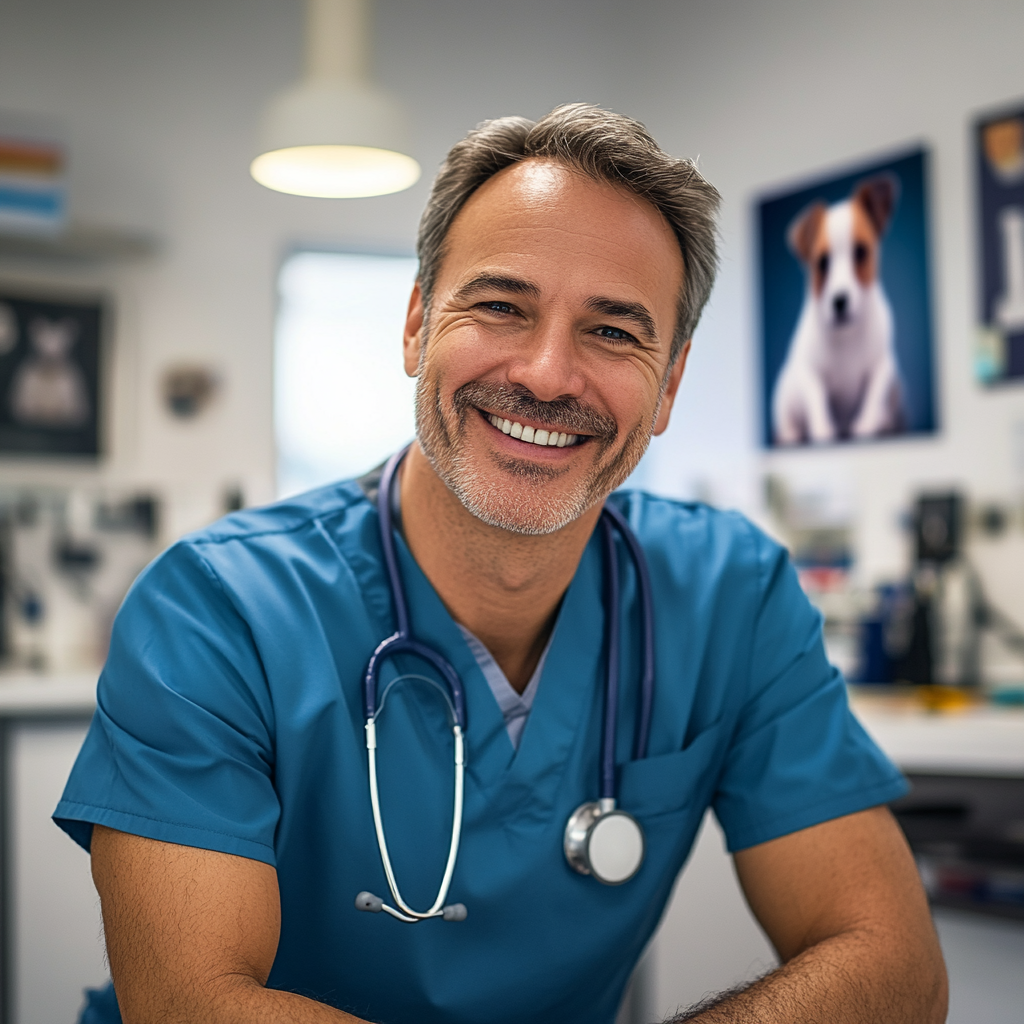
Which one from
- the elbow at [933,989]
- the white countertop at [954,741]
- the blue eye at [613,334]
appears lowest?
the elbow at [933,989]

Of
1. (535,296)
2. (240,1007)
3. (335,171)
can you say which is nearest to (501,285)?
(535,296)

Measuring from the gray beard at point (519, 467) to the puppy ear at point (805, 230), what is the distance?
1894 millimetres

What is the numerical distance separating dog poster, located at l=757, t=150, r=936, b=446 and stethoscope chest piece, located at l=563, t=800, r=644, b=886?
5.69ft

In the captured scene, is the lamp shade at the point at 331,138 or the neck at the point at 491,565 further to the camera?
the lamp shade at the point at 331,138

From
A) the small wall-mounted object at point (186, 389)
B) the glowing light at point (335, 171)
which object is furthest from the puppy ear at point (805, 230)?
the small wall-mounted object at point (186, 389)

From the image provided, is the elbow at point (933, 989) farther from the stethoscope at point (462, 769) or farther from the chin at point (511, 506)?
the chin at point (511, 506)

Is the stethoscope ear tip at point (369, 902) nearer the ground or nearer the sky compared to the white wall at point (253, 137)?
nearer the ground

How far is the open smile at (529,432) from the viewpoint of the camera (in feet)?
3.43

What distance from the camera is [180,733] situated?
0.86m

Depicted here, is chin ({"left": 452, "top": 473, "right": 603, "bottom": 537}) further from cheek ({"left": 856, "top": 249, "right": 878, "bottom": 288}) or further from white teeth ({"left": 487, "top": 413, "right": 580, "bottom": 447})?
cheek ({"left": 856, "top": 249, "right": 878, "bottom": 288})

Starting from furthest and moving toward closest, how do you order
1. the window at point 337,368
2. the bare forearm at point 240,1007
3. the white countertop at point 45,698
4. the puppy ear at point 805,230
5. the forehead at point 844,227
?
the window at point 337,368
the puppy ear at point 805,230
the forehead at point 844,227
the white countertop at point 45,698
the bare forearm at point 240,1007

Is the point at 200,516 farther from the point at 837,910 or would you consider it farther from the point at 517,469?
the point at 837,910

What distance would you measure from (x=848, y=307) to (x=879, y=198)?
0.82 ft

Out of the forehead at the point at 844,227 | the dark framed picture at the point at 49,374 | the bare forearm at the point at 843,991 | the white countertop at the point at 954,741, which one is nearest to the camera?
the bare forearm at the point at 843,991
